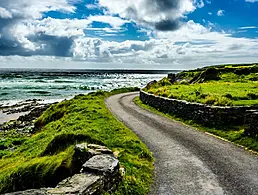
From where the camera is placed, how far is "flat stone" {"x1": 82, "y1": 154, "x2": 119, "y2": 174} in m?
8.54

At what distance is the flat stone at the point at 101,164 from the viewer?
28.0ft

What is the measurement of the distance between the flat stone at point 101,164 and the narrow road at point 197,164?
1.55 meters

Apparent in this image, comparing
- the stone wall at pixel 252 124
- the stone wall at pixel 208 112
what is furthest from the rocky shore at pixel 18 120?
the stone wall at pixel 252 124

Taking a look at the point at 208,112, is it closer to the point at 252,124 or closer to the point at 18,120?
the point at 252,124

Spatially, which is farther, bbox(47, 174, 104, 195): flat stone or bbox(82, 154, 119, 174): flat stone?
bbox(82, 154, 119, 174): flat stone

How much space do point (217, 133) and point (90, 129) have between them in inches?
283

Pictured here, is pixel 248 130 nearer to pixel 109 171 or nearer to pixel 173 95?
pixel 109 171

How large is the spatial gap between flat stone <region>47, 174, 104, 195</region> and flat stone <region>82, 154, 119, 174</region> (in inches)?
13.0

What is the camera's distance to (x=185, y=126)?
19.5 metres

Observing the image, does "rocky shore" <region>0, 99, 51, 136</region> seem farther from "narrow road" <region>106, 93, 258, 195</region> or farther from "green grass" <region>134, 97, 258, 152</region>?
"narrow road" <region>106, 93, 258, 195</region>

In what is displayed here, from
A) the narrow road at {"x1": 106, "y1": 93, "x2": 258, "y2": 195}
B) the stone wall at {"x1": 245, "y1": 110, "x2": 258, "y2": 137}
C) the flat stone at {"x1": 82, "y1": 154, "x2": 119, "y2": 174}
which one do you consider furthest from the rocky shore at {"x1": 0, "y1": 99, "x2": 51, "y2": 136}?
the flat stone at {"x1": 82, "y1": 154, "x2": 119, "y2": 174}

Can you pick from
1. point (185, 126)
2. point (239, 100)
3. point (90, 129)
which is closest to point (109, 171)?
point (90, 129)

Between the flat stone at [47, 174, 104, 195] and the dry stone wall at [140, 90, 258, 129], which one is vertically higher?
the flat stone at [47, 174, 104, 195]

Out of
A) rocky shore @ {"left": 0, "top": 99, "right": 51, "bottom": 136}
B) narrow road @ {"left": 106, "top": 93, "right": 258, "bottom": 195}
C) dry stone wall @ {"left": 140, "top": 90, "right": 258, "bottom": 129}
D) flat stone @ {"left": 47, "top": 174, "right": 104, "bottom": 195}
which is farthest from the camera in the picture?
rocky shore @ {"left": 0, "top": 99, "right": 51, "bottom": 136}
